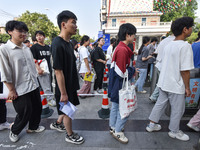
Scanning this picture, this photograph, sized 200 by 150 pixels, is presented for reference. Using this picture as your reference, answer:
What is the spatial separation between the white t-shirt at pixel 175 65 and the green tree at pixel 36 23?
2866 cm

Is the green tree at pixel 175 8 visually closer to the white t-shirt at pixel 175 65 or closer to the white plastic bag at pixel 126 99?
the white t-shirt at pixel 175 65

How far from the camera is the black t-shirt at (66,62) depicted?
1.66 metres

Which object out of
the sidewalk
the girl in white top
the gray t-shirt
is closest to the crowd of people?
A: the sidewalk

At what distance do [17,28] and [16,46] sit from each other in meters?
0.28

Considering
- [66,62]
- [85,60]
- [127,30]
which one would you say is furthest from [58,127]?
[127,30]

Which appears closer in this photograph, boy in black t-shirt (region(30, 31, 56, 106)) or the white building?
boy in black t-shirt (region(30, 31, 56, 106))

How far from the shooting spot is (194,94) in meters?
2.86

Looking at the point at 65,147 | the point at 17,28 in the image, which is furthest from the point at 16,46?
the point at 65,147

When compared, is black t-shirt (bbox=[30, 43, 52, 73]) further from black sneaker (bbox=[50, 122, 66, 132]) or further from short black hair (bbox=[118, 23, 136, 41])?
short black hair (bbox=[118, 23, 136, 41])

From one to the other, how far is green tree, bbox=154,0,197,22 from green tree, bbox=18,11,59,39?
23.5 meters

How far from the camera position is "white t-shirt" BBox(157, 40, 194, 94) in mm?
1863

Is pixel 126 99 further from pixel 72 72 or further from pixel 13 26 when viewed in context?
pixel 13 26

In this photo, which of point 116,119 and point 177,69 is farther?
point 116,119

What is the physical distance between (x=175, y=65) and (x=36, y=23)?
30.9m
